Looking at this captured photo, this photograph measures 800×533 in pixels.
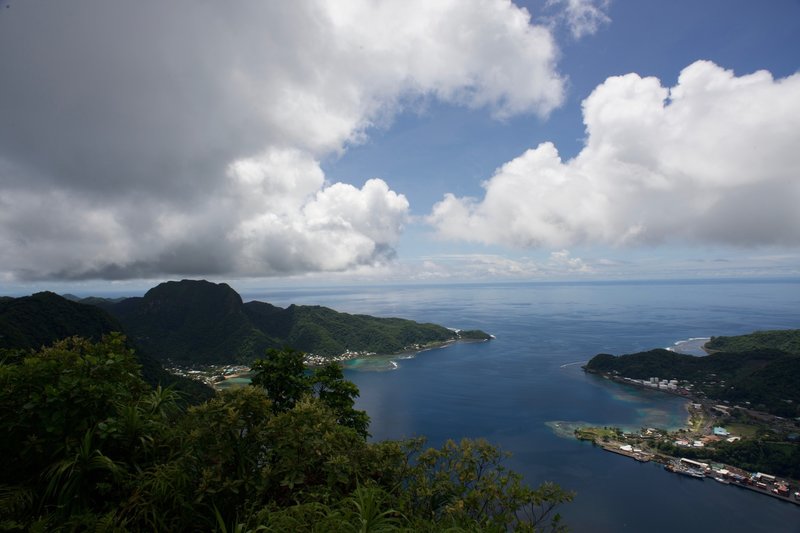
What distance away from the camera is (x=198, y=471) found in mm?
3682

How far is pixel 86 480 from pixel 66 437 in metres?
0.52

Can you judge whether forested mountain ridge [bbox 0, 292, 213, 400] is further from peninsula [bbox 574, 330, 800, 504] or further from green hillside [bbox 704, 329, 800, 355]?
green hillside [bbox 704, 329, 800, 355]

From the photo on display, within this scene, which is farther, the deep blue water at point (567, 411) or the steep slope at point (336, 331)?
the steep slope at point (336, 331)

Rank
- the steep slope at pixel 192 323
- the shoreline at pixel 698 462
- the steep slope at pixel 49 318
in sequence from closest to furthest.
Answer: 1. the shoreline at pixel 698 462
2. the steep slope at pixel 49 318
3. the steep slope at pixel 192 323

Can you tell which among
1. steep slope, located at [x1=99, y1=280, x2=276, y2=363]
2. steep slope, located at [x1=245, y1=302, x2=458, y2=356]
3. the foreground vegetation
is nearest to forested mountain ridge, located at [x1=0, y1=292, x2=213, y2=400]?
steep slope, located at [x1=99, y1=280, x2=276, y2=363]

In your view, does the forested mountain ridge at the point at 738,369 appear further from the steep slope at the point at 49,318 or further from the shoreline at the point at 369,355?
the steep slope at the point at 49,318

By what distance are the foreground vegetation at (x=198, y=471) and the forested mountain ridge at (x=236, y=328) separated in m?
85.8

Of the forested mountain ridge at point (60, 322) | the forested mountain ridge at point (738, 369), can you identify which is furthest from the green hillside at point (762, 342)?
the forested mountain ridge at point (60, 322)

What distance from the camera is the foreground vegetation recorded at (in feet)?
10.9

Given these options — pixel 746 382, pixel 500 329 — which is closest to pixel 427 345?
pixel 500 329

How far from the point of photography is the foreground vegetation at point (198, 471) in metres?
3.31

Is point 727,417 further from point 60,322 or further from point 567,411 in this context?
point 60,322

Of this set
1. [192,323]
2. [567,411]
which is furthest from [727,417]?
[192,323]

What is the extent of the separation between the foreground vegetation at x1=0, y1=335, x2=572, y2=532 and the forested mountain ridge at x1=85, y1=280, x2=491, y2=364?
8578cm
